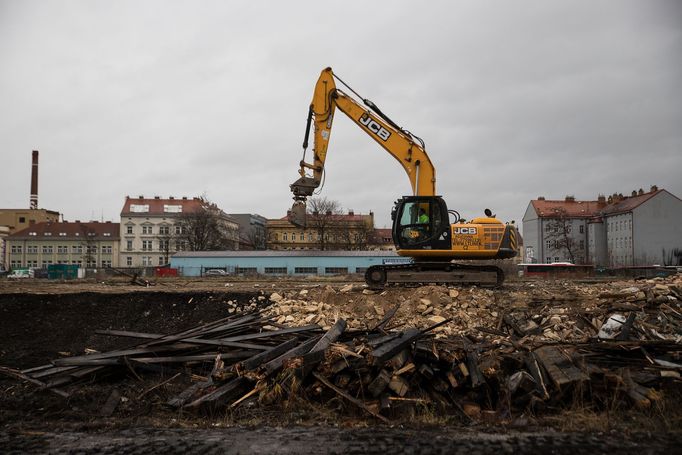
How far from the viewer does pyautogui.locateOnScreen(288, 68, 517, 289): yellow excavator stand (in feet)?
43.1

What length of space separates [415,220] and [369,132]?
292 cm

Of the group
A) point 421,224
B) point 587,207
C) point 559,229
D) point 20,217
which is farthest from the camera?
point 20,217

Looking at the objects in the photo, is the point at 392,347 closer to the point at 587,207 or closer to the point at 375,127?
the point at 375,127

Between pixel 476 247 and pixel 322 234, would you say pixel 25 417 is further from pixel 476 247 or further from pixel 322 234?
pixel 322 234

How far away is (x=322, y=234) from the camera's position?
6103 cm

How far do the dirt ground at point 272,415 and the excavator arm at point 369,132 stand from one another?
3.76 m

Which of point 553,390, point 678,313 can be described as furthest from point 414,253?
point 553,390

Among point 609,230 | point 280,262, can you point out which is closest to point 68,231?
point 280,262

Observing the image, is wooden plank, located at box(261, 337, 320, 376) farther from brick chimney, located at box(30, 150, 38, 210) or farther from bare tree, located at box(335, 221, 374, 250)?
brick chimney, located at box(30, 150, 38, 210)

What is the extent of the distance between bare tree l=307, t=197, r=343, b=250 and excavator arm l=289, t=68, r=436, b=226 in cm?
4539

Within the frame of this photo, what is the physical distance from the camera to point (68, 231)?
278 feet

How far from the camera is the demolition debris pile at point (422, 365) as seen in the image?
6.02 meters

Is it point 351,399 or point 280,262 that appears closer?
point 351,399

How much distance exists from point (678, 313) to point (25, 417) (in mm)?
10467
